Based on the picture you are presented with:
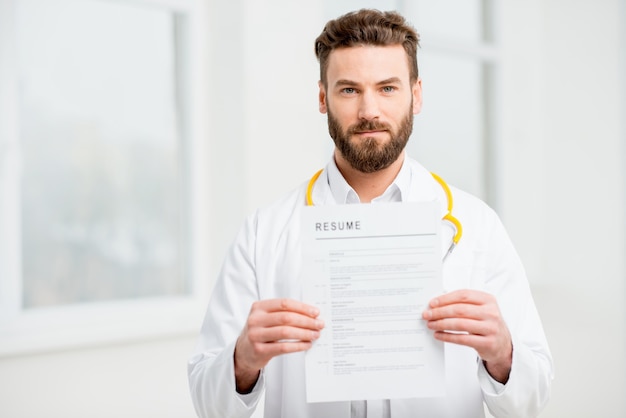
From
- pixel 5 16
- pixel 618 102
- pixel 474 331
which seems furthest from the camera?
pixel 618 102

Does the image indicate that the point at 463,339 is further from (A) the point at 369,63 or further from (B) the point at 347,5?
(B) the point at 347,5

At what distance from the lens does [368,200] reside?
1.70 metres

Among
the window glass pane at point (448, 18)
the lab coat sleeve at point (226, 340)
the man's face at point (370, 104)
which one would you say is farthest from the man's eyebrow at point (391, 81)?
the window glass pane at point (448, 18)

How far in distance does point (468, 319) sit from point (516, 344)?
0.17 meters

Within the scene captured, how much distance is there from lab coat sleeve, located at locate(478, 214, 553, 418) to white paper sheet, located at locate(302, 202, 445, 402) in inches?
6.4

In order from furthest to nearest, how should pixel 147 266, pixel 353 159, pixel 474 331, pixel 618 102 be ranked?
pixel 618 102, pixel 147 266, pixel 353 159, pixel 474 331

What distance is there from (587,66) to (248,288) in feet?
10.7

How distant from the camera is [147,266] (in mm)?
2770

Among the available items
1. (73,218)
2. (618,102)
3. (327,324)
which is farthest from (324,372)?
(618,102)

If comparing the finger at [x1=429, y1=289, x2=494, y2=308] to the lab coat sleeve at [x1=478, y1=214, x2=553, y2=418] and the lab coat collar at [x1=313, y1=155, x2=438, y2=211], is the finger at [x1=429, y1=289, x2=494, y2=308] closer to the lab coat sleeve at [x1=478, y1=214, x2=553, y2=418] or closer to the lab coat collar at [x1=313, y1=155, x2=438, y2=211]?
the lab coat sleeve at [x1=478, y1=214, x2=553, y2=418]

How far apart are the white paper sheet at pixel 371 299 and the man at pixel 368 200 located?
134 mm

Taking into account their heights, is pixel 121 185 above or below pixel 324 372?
above

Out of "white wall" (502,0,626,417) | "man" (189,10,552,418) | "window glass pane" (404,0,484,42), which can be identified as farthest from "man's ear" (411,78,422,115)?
"white wall" (502,0,626,417)

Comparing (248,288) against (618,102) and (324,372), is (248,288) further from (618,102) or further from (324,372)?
(618,102)
